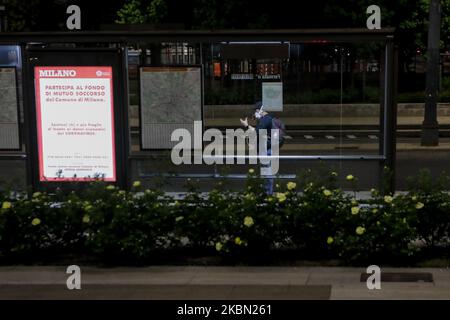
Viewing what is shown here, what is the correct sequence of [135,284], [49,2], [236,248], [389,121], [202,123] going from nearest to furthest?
[135,284] → [236,248] → [389,121] → [202,123] → [49,2]

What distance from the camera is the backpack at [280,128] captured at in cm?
1003

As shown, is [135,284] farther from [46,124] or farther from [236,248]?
[46,124]

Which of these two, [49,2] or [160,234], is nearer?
[160,234]

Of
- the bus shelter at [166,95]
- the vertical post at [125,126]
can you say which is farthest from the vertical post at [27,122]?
the vertical post at [125,126]

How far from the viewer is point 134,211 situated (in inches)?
262

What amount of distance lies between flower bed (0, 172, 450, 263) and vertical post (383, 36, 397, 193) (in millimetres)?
2127

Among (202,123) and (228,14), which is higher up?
(228,14)

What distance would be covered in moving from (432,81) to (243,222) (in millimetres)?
13244

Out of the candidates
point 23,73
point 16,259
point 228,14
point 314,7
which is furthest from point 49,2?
point 16,259

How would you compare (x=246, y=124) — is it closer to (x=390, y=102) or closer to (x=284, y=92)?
(x=284, y=92)

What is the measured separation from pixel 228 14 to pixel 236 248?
1936 centimetres

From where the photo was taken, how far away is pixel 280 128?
10.1 m

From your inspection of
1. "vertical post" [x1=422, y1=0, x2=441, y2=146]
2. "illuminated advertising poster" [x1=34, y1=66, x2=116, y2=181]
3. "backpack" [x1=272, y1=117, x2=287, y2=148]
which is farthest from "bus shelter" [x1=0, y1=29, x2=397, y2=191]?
"vertical post" [x1=422, y1=0, x2=441, y2=146]

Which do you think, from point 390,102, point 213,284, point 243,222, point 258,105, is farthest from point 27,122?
point 390,102
